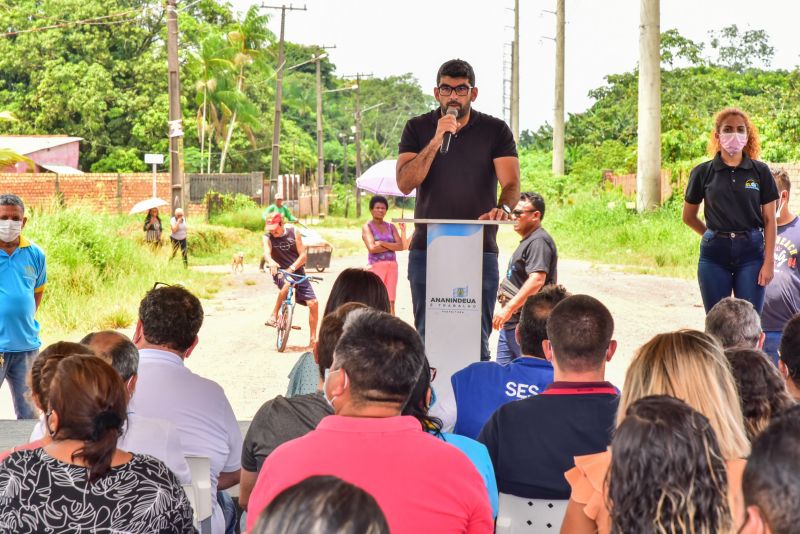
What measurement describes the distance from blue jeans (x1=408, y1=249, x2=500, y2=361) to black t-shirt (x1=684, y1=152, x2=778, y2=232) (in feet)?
5.17

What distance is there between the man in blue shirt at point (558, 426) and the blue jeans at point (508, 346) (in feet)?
10.6

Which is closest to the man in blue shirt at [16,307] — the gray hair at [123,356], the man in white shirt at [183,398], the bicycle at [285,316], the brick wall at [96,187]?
the man in white shirt at [183,398]

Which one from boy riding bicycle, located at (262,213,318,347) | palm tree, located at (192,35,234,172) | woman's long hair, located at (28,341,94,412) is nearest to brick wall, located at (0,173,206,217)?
palm tree, located at (192,35,234,172)

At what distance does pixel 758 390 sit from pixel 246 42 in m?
54.4

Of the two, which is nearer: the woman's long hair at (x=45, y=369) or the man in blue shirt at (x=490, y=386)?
the woman's long hair at (x=45, y=369)

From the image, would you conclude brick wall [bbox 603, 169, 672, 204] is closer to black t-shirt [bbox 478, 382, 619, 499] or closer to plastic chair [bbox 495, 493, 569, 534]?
black t-shirt [bbox 478, 382, 619, 499]

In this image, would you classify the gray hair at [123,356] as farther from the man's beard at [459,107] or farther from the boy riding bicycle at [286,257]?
the boy riding bicycle at [286,257]

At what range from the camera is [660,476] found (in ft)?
7.05

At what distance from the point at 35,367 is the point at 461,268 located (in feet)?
7.08

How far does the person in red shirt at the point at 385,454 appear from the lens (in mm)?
2480

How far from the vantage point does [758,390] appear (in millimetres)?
3207

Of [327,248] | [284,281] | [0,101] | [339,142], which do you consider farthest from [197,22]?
[284,281]

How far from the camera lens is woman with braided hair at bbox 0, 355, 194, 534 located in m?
2.80

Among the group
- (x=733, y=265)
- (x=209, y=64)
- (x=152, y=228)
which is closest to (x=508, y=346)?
(x=733, y=265)
